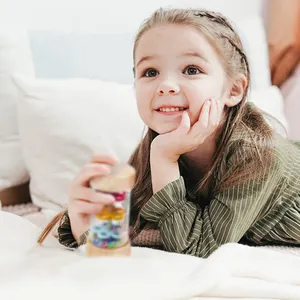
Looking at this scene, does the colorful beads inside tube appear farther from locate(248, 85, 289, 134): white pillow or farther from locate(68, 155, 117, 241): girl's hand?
locate(248, 85, 289, 134): white pillow

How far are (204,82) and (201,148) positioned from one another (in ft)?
0.43

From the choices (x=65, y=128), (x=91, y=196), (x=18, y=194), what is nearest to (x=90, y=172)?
(x=91, y=196)

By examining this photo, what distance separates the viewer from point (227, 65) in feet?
2.41

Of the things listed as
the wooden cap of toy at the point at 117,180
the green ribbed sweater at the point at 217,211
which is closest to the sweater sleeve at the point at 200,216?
the green ribbed sweater at the point at 217,211

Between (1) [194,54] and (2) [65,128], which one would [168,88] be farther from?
(2) [65,128]

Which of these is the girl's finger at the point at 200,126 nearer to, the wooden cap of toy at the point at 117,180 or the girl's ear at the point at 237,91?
the girl's ear at the point at 237,91

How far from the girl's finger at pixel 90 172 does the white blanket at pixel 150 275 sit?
0.25ft

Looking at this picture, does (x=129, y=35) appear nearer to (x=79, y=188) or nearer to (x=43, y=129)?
(x=43, y=129)

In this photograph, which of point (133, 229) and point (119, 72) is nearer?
point (133, 229)

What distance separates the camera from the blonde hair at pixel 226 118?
0.70 metres

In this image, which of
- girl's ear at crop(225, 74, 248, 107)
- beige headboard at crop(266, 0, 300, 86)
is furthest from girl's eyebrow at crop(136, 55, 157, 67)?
beige headboard at crop(266, 0, 300, 86)

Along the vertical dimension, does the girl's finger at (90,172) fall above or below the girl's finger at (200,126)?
above

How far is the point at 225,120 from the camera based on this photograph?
0.78m

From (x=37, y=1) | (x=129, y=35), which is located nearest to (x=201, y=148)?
(x=129, y=35)
